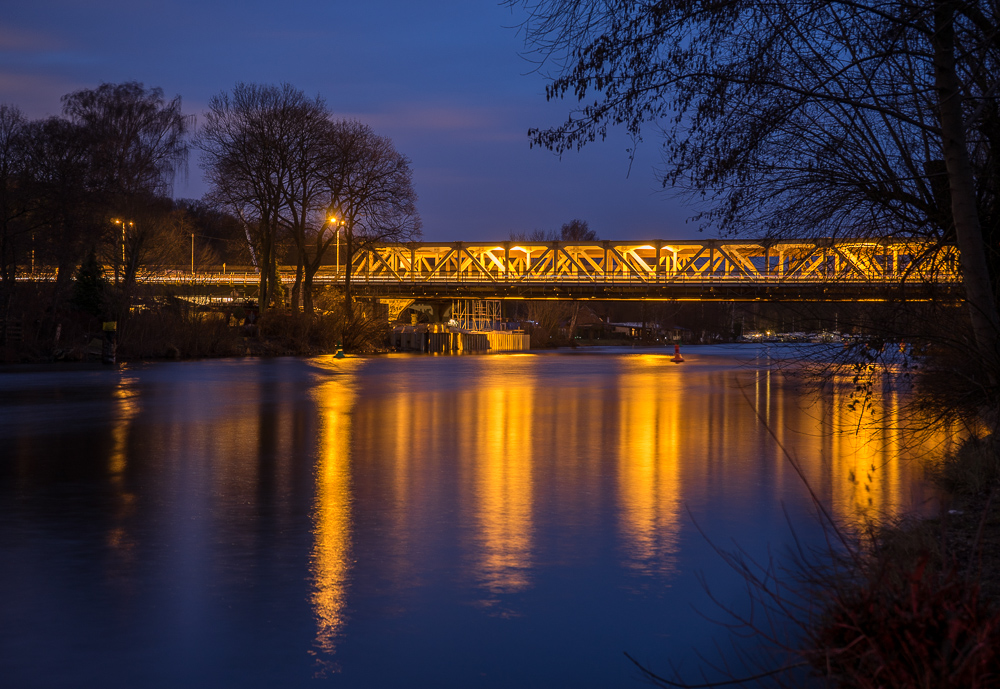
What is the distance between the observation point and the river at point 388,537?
6031 mm

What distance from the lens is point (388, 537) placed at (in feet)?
30.1

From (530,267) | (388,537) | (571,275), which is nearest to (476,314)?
(530,267)

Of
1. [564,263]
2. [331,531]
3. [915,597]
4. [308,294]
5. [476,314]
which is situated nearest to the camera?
[915,597]

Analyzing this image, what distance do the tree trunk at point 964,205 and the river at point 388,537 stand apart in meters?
2.31

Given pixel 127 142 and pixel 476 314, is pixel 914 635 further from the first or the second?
pixel 476 314

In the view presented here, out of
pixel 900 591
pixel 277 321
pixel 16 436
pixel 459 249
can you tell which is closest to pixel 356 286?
pixel 459 249

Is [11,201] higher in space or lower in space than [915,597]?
higher

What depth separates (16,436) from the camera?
16625 millimetres

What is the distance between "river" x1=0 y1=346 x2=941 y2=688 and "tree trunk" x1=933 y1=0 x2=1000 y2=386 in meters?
2.31

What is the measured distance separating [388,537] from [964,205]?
6065 mm

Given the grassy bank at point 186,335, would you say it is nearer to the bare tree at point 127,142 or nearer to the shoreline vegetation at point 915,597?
the bare tree at point 127,142

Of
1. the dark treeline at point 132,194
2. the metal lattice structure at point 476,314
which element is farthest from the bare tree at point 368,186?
the metal lattice structure at point 476,314

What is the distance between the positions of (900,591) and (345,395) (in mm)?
23205

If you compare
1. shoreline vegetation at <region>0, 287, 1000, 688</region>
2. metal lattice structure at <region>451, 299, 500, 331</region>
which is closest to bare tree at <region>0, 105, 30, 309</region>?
shoreline vegetation at <region>0, 287, 1000, 688</region>
